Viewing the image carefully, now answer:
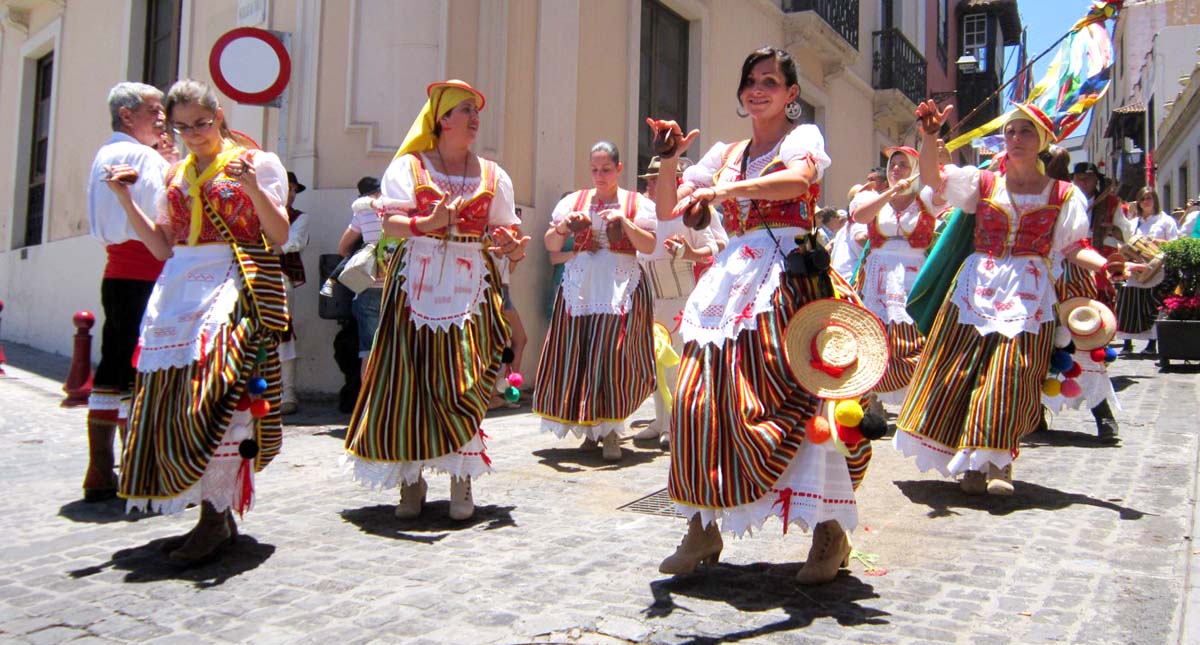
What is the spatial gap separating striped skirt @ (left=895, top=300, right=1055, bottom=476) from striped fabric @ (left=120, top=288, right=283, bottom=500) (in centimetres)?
333

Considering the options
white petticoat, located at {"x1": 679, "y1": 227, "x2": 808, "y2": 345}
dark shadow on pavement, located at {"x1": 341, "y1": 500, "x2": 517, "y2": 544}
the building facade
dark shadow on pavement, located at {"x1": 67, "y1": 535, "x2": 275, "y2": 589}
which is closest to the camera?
white petticoat, located at {"x1": 679, "y1": 227, "x2": 808, "y2": 345}

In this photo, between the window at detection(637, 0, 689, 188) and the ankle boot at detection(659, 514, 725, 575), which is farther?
the window at detection(637, 0, 689, 188)

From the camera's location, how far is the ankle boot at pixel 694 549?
3.42m

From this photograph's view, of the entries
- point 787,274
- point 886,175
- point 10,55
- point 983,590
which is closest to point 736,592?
point 983,590

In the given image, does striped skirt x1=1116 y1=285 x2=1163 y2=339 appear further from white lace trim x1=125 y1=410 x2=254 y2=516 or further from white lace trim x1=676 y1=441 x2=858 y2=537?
white lace trim x1=125 y1=410 x2=254 y2=516

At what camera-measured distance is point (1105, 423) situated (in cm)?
662

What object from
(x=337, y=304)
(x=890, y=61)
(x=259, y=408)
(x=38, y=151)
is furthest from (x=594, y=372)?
(x=890, y=61)

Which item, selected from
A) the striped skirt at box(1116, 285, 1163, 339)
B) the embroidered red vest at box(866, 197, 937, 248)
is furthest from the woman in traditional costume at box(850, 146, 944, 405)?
the striped skirt at box(1116, 285, 1163, 339)

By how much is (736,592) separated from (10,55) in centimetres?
1629

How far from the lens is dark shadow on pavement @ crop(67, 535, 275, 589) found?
11.8 feet

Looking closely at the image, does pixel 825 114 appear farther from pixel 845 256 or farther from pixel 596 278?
pixel 596 278

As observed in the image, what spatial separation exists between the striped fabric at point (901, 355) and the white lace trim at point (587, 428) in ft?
7.31

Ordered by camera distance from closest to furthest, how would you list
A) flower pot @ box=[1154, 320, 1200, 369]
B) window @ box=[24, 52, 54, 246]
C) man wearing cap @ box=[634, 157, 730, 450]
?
man wearing cap @ box=[634, 157, 730, 450] < flower pot @ box=[1154, 320, 1200, 369] < window @ box=[24, 52, 54, 246]

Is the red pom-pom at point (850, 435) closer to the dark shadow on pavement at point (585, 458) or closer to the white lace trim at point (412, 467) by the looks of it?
the white lace trim at point (412, 467)
